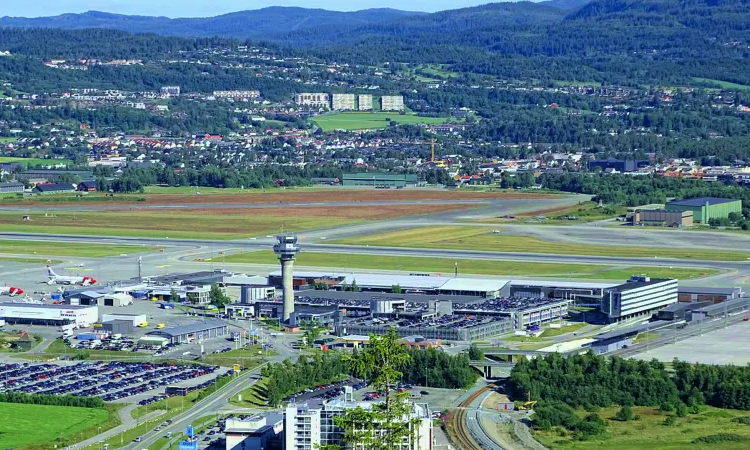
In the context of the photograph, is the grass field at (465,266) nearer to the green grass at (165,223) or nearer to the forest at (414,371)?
the green grass at (165,223)

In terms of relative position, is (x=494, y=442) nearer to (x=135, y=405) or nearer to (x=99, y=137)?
(x=135, y=405)

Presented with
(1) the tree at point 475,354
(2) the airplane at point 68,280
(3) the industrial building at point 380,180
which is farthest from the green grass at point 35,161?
(1) the tree at point 475,354

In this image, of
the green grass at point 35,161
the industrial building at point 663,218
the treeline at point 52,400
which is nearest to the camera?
the treeline at point 52,400

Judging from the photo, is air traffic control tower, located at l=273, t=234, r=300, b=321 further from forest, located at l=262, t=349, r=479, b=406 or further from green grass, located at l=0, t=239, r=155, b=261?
green grass, located at l=0, t=239, r=155, b=261

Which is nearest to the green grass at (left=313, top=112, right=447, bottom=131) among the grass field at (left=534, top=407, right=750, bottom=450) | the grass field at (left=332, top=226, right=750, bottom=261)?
the grass field at (left=332, top=226, right=750, bottom=261)

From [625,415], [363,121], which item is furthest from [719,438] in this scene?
[363,121]

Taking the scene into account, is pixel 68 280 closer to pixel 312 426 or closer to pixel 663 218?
pixel 312 426
